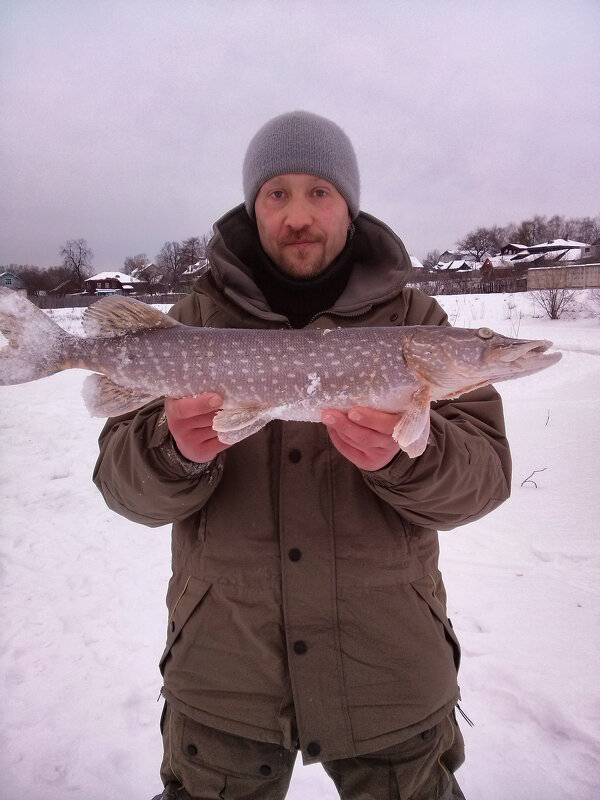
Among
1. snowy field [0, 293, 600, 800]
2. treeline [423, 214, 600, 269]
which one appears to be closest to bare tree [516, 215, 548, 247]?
treeline [423, 214, 600, 269]

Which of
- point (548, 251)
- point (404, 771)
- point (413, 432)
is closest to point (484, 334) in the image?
point (413, 432)

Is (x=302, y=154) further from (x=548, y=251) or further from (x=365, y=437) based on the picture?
(x=548, y=251)

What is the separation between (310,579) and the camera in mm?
1718

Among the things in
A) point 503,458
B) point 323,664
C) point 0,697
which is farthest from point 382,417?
point 0,697

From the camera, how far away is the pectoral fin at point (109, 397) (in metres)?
1.94

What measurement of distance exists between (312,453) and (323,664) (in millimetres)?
747

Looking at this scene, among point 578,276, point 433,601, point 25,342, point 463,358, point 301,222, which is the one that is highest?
point 301,222

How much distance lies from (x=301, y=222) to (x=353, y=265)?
1.28ft

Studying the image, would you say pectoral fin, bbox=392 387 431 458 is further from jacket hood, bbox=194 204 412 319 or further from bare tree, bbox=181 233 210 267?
bare tree, bbox=181 233 210 267

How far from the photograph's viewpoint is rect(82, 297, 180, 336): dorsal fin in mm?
2062

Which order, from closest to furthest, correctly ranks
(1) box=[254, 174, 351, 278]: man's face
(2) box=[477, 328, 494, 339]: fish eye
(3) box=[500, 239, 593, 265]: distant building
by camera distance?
(2) box=[477, 328, 494, 339]: fish eye → (1) box=[254, 174, 351, 278]: man's face → (3) box=[500, 239, 593, 265]: distant building

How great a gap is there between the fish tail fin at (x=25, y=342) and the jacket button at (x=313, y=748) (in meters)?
1.67

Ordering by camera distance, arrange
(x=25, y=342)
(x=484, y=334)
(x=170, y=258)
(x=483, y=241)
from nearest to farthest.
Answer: (x=25, y=342) → (x=484, y=334) → (x=170, y=258) → (x=483, y=241)

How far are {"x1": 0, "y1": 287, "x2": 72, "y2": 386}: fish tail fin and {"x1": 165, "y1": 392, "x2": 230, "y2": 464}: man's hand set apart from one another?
0.61 m
